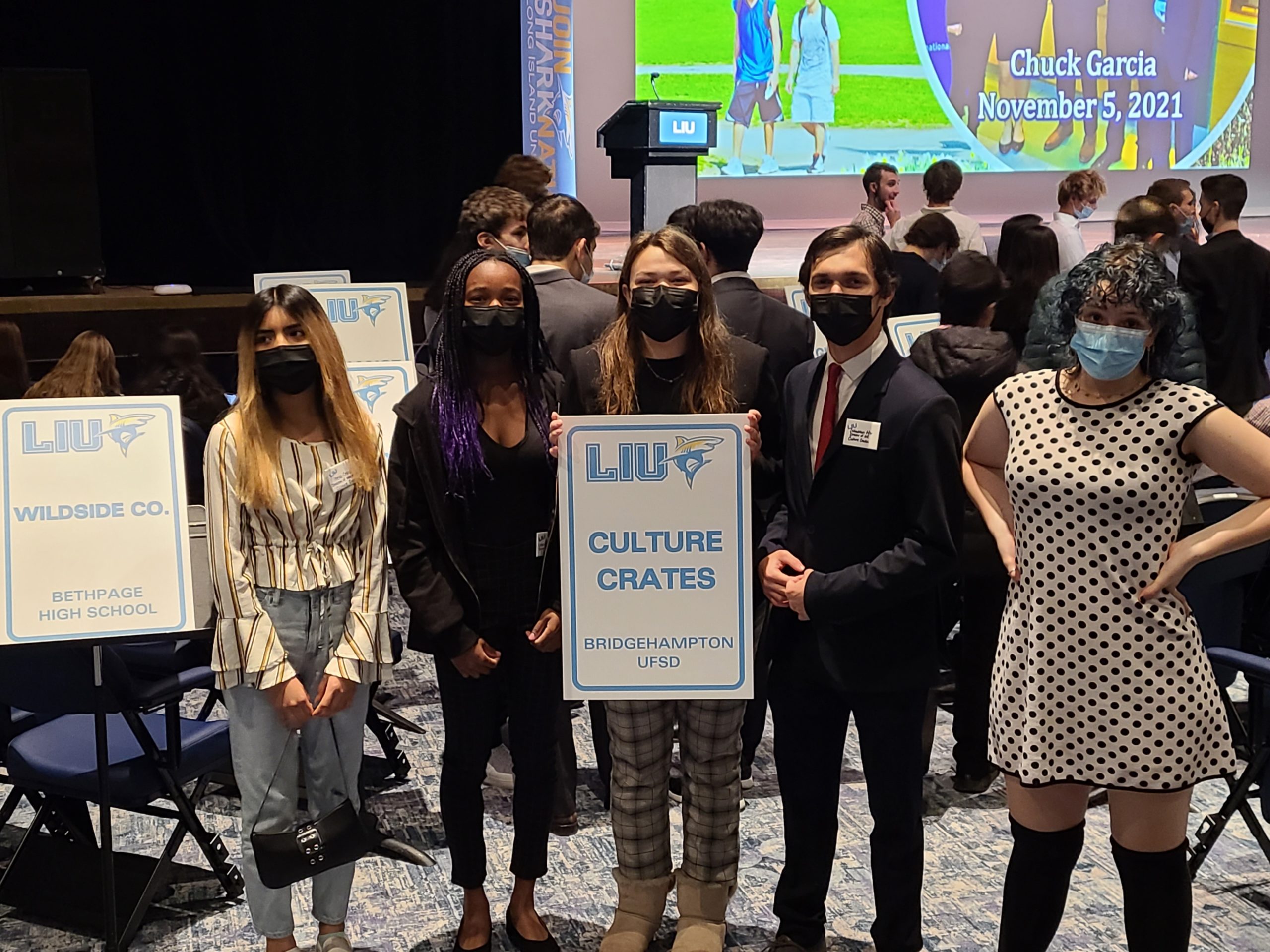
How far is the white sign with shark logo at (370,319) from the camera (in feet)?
15.9

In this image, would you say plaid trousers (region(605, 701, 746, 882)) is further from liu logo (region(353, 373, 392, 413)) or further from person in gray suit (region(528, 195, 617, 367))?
liu logo (region(353, 373, 392, 413))

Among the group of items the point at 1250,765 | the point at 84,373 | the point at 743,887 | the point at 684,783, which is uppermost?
the point at 84,373

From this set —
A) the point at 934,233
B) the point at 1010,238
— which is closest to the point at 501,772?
the point at 1010,238

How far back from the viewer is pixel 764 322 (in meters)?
3.79

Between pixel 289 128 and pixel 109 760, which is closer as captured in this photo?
pixel 109 760

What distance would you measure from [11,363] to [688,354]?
2.98m

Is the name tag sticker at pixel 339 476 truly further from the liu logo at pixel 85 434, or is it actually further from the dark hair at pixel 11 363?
the dark hair at pixel 11 363

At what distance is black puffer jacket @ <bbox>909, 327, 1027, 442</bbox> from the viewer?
12.0 feet

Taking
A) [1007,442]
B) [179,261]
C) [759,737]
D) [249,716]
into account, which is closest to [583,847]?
[759,737]

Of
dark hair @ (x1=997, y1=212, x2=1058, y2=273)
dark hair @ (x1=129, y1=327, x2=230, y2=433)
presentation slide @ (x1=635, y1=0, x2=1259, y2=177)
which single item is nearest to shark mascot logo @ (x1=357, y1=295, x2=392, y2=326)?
dark hair @ (x1=129, y1=327, x2=230, y2=433)

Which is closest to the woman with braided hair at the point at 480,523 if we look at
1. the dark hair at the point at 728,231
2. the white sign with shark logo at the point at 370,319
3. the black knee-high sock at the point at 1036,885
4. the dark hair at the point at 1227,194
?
the black knee-high sock at the point at 1036,885

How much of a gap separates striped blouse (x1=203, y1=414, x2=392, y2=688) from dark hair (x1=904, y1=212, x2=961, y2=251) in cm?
330

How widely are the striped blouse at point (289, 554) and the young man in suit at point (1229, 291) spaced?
4829mm

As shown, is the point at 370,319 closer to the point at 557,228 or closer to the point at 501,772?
the point at 557,228
